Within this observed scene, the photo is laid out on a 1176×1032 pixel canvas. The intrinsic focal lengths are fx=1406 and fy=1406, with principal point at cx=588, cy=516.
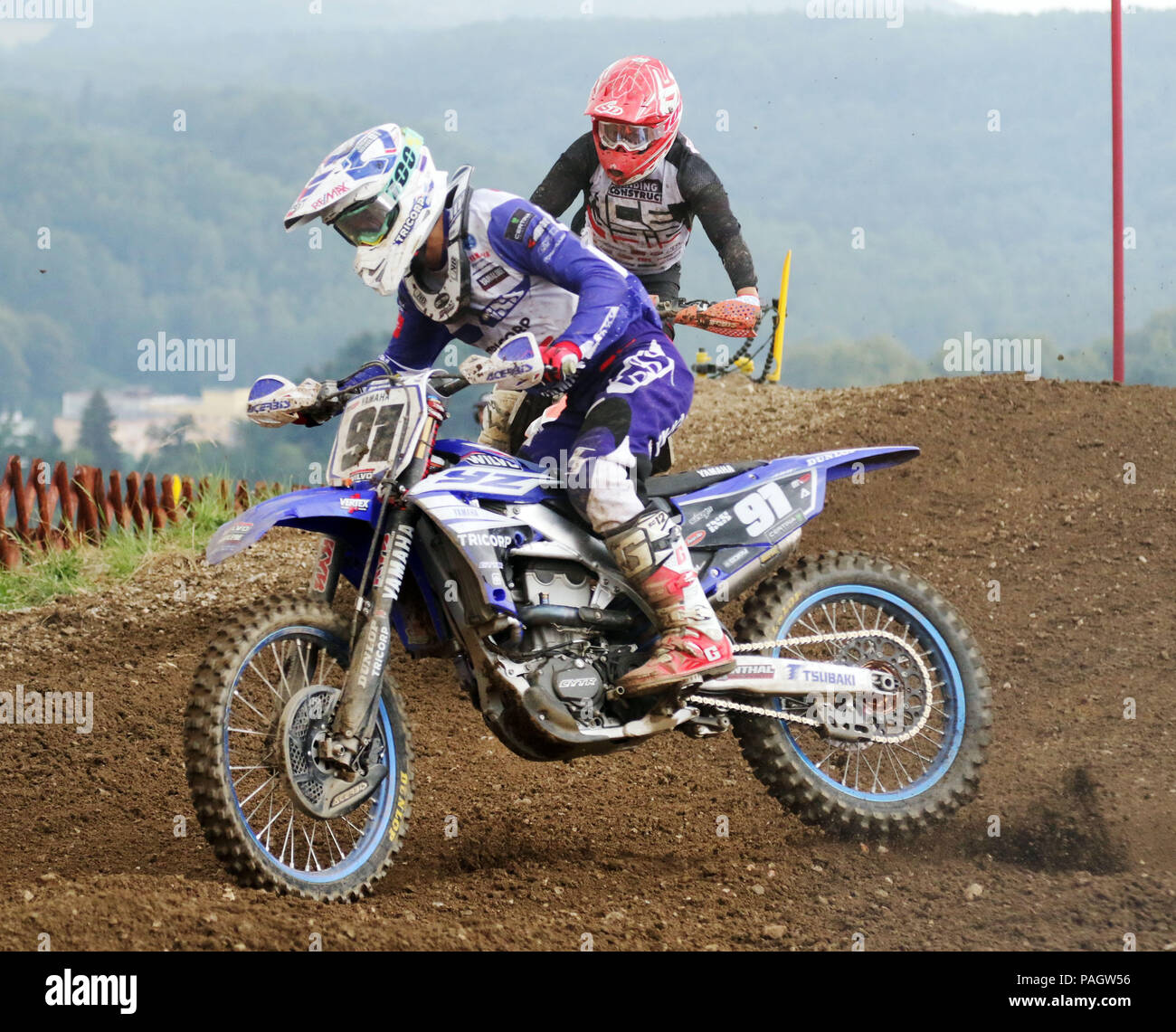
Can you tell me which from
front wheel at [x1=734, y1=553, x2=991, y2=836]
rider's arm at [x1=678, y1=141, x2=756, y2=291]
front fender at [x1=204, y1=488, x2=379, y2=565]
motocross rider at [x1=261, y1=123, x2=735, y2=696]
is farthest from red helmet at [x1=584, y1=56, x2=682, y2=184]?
front fender at [x1=204, y1=488, x2=379, y2=565]

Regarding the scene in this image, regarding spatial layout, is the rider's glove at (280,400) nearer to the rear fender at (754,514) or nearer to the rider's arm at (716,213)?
the rear fender at (754,514)

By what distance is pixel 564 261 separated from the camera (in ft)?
16.9

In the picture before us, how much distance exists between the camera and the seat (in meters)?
5.56

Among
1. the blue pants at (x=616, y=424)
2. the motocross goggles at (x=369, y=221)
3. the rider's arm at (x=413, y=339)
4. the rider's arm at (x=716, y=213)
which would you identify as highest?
the rider's arm at (x=716, y=213)

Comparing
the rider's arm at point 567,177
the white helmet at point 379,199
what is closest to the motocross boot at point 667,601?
the white helmet at point 379,199

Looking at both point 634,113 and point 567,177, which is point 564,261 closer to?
point 634,113

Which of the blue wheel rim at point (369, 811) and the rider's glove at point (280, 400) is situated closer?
the blue wheel rim at point (369, 811)

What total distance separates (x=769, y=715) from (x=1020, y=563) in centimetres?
422

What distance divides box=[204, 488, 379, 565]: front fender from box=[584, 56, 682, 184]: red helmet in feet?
9.89

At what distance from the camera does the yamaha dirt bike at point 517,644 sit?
466 cm

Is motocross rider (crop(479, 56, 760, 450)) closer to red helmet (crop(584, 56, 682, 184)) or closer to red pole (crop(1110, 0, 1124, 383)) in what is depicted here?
red helmet (crop(584, 56, 682, 184))

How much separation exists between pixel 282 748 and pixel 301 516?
762 mm

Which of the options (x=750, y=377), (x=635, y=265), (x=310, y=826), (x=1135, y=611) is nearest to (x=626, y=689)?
(x=310, y=826)

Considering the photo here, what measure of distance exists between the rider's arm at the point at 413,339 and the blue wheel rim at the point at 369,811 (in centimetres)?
129
